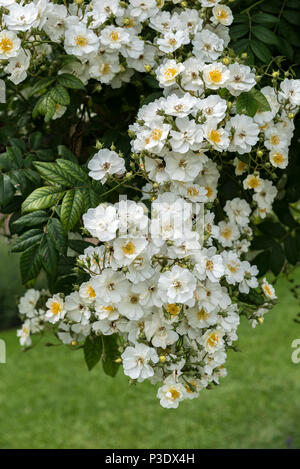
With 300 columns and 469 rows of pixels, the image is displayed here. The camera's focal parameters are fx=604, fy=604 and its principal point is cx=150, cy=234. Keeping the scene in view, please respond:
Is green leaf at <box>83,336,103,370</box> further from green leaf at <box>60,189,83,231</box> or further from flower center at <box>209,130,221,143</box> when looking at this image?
flower center at <box>209,130,221,143</box>

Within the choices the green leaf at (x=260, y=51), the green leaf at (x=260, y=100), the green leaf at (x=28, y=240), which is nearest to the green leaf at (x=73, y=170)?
the green leaf at (x=28, y=240)

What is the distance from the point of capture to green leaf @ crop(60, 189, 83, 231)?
117 centimetres

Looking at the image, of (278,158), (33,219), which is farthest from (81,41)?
(278,158)

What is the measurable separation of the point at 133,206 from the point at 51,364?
4872 mm

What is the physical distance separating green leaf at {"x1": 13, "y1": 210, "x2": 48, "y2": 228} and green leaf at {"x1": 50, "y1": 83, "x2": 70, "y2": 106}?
242 mm

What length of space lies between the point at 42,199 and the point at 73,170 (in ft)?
0.29

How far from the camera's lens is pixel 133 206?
1088 millimetres

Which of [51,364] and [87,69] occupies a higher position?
[87,69]

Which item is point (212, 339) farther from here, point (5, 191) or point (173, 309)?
point (5, 191)

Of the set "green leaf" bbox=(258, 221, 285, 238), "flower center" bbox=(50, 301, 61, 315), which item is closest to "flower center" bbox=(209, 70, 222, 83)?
"flower center" bbox=(50, 301, 61, 315)

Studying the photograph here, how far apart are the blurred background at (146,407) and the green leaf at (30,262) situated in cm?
267

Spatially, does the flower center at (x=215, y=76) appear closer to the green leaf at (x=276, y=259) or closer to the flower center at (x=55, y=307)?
the flower center at (x=55, y=307)
